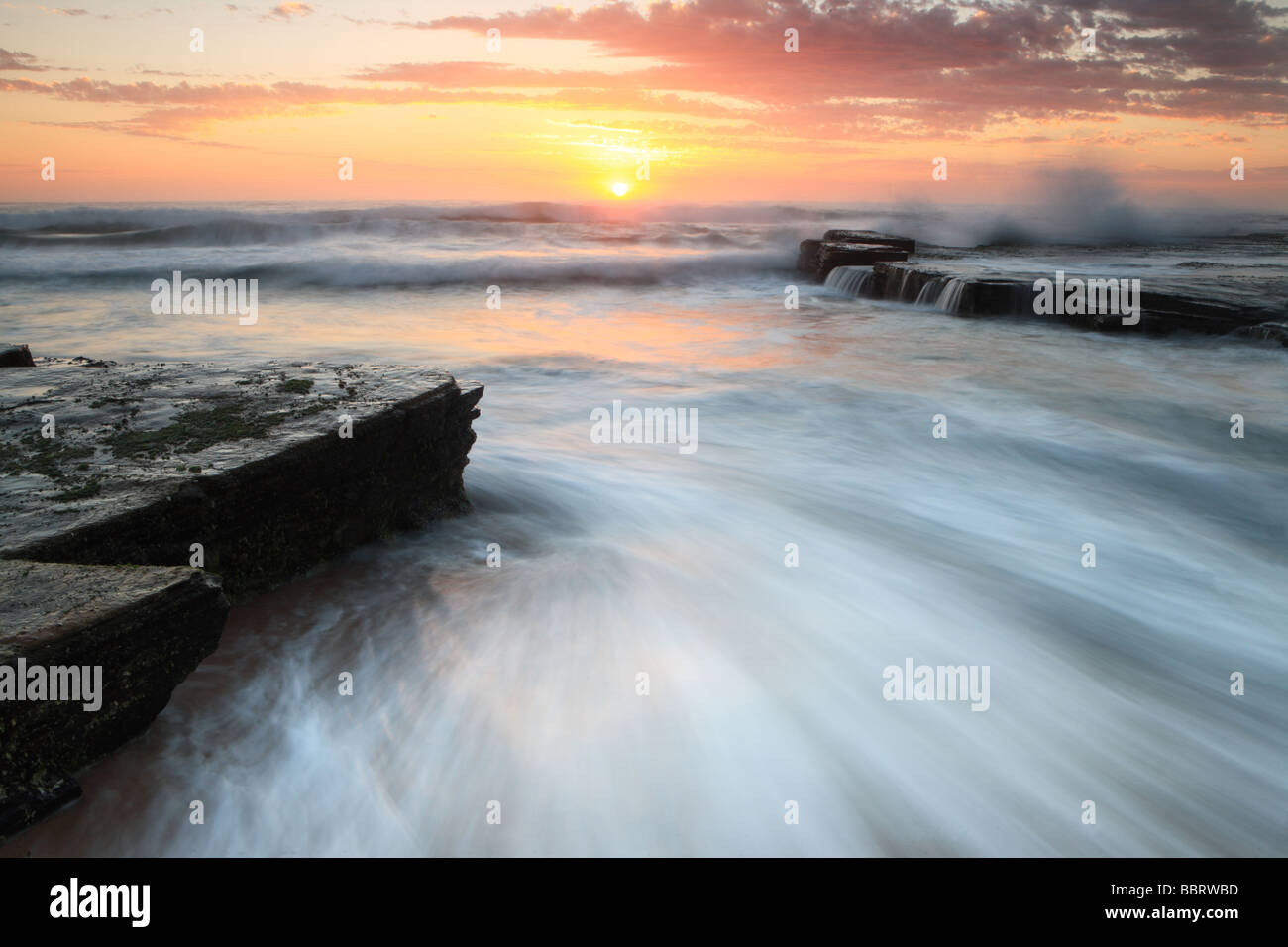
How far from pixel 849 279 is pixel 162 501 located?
16389mm

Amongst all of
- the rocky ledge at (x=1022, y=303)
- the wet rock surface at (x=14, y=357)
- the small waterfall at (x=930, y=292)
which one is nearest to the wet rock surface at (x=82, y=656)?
the wet rock surface at (x=14, y=357)

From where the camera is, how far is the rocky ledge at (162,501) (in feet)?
7.76

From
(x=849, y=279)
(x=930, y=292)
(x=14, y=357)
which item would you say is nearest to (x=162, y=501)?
(x=14, y=357)

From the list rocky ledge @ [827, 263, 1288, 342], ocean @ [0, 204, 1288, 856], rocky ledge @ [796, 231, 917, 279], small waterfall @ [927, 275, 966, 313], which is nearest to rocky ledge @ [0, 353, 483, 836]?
ocean @ [0, 204, 1288, 856]

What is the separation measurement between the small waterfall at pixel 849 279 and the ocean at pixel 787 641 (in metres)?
7.02

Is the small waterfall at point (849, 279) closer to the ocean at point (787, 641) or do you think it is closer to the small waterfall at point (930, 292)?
the small waterfall at point (930, 292)

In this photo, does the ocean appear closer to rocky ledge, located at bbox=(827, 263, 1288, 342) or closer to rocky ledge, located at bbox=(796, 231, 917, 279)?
Answer: rocky ledge, located at bbox=(827, 263, 1288, 342)

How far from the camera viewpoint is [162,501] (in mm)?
3037

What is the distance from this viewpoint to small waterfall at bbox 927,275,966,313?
540 inches

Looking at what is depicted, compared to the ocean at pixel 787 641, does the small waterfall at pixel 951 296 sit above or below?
above

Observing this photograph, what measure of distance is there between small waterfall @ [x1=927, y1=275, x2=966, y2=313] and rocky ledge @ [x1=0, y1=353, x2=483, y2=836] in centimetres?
1116

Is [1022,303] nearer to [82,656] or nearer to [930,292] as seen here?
[930,292]

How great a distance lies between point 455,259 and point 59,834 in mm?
20657

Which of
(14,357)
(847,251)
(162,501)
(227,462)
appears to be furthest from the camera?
(847,251)
